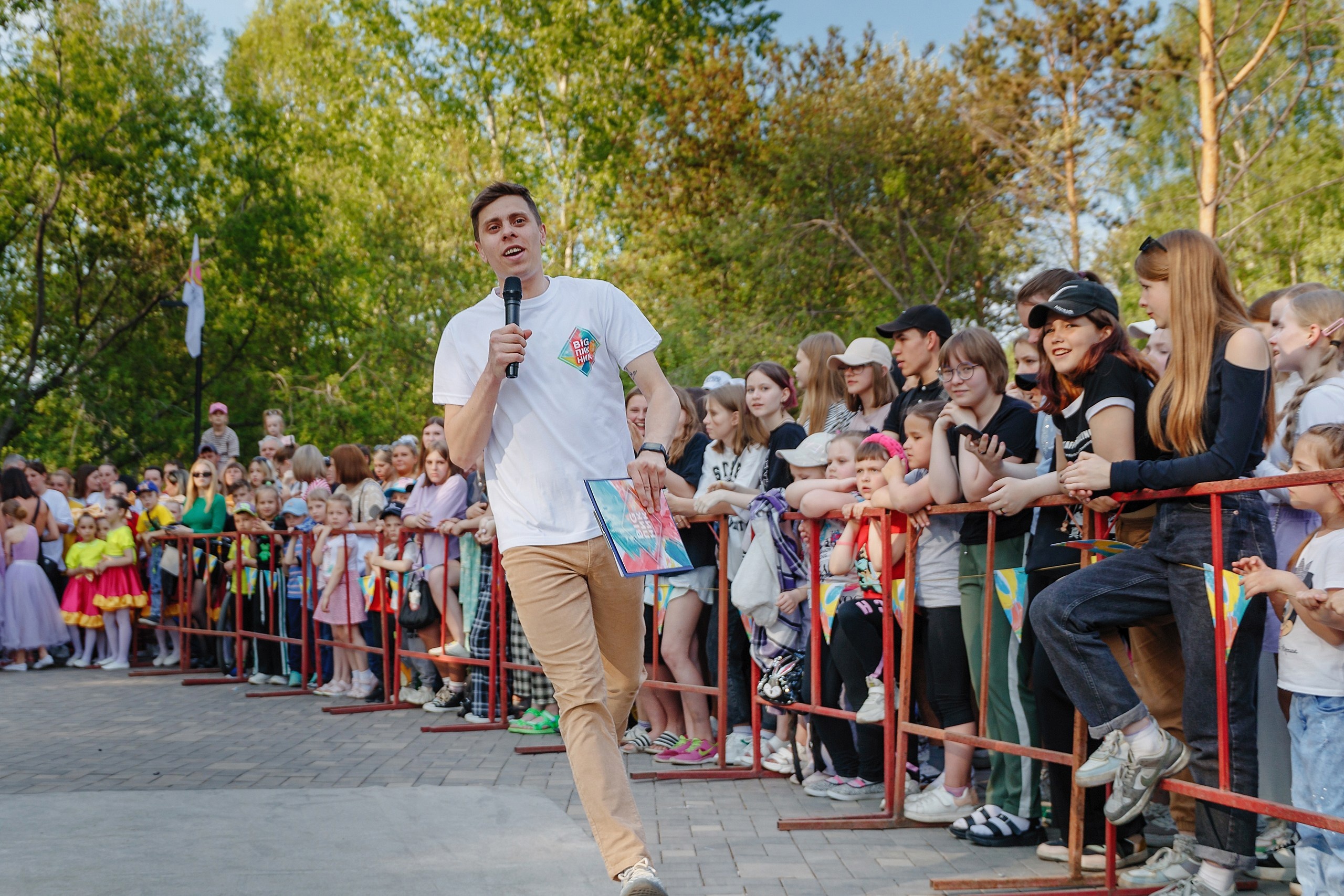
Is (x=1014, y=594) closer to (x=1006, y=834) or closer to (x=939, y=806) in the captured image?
(x=1006, y=834)

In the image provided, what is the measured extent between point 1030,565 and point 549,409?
202cm

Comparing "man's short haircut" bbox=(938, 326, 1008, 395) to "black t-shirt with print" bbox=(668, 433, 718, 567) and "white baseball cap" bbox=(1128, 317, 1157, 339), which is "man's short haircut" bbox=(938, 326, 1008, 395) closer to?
"white baseball cap" bbox=(1128, 317, 1157, 339)

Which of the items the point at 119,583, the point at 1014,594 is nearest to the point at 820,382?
the point at 1014,594

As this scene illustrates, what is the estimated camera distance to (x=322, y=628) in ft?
36.0

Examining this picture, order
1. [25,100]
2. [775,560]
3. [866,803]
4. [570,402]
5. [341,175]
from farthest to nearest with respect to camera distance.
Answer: [341,175], [25,100], [775,560], [866,803], [570,402]

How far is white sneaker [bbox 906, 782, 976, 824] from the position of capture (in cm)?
539

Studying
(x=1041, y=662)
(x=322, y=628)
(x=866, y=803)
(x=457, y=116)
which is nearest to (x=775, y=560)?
(x=866, y=803)

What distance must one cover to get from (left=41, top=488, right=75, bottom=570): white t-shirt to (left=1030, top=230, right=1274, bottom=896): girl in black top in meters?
12.9

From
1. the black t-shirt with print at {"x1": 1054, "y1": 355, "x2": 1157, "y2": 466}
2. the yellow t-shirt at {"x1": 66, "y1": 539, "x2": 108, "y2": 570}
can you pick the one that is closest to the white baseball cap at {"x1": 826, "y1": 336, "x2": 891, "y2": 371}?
the black t-shirt with print at {"x1": 1054, "y1": 355, "x2": 1157, "y2": 466}

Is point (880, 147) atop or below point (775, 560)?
atop

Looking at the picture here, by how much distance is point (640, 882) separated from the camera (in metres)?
3.59

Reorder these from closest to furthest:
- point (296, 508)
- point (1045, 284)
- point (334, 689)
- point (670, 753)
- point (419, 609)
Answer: point (1045, 284), point (670, 753), point (419, 609), point (334, 689), point (296, 508)

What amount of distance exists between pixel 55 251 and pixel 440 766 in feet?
83.2

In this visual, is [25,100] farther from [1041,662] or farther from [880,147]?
[1041,662]
